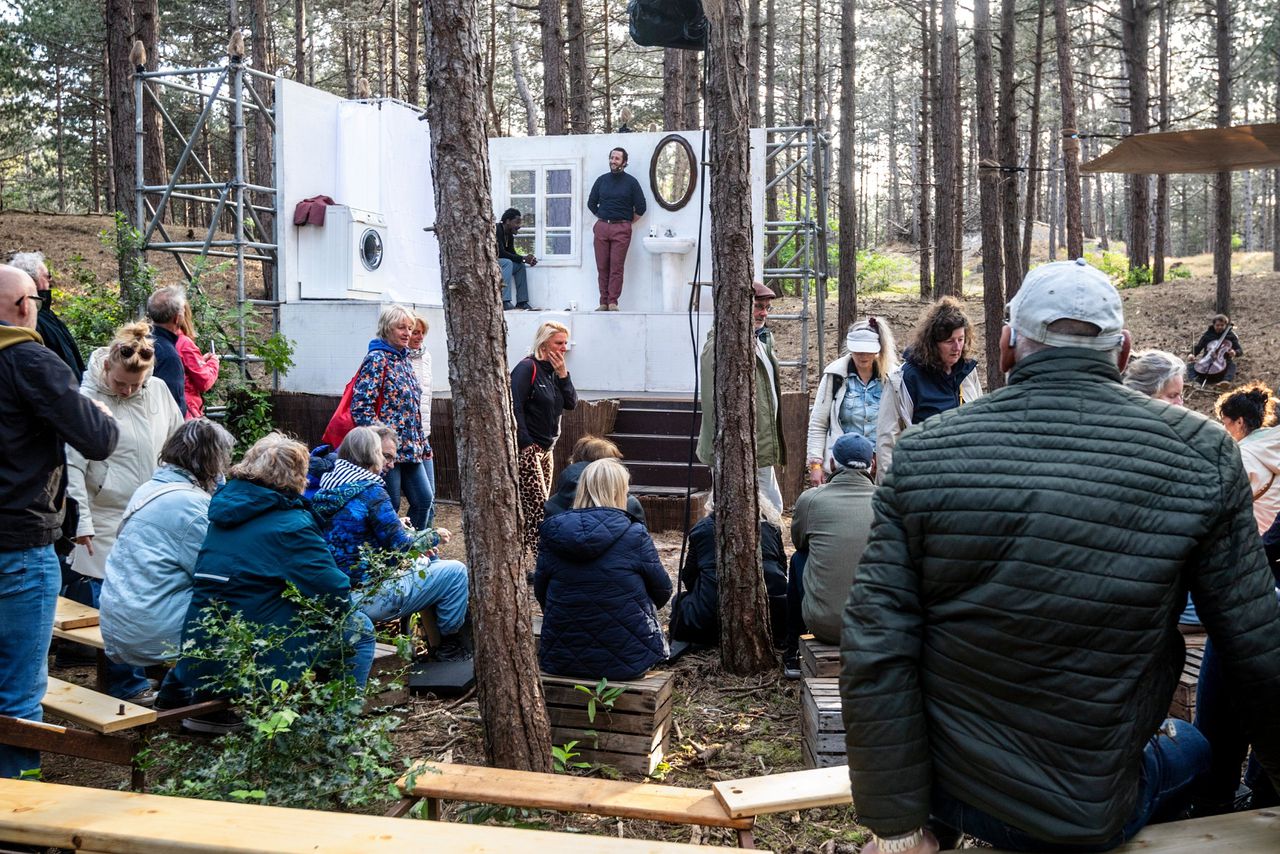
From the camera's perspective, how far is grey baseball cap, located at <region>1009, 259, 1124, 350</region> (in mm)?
1930

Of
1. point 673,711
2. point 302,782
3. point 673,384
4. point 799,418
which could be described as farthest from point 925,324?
point 673,384

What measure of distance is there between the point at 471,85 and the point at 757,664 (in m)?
3.11

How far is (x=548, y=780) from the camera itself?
3293 mm

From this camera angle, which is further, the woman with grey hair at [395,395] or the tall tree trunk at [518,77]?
the tall tree trunk at [518,77]

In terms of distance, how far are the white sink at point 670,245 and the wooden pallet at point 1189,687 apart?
948 centimetres

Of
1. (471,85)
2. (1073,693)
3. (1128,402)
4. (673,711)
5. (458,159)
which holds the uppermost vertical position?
(471,85)

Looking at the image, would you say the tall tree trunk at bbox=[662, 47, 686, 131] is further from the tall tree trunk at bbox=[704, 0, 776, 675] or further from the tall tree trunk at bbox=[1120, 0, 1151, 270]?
the tall tree trunk at bbox=[704, 0, 776, 675]

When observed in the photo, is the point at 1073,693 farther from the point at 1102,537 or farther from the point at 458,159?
the point at 458,159

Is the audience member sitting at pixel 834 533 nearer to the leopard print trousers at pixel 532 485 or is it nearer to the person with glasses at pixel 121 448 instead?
the leopard print trousers at pixel 532 485

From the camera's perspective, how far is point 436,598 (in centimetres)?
513

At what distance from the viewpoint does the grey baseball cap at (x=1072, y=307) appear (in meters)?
1.93

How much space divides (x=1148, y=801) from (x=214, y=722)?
331cm

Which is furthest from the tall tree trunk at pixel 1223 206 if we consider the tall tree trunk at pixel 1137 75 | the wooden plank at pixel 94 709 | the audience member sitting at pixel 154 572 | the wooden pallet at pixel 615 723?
the wooden plank at pixel 94 709

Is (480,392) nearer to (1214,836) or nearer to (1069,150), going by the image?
(1214,836)
